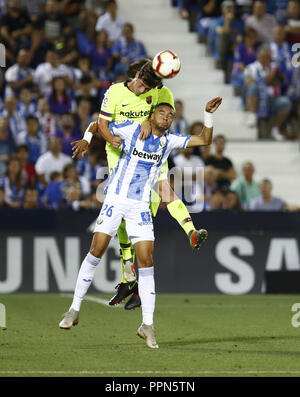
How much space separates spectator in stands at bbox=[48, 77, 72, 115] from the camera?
1958 cm

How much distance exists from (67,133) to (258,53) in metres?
5.13

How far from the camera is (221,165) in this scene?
62.2ft

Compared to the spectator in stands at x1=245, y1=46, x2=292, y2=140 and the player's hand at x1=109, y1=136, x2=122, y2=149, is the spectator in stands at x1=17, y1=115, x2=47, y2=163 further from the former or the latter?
the player's hand at x1=109, y1=136, x2=122, y2=149

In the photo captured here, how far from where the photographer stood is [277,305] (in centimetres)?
1514

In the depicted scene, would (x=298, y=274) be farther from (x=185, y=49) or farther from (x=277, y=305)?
(x=185, y=49)

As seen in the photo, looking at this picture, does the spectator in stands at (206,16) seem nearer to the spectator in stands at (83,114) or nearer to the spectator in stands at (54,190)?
the spectator in stands at (83,114)

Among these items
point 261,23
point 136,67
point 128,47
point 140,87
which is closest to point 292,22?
point 261,23

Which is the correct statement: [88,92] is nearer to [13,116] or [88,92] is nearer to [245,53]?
[13,116]

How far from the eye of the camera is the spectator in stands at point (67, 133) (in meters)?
18.8

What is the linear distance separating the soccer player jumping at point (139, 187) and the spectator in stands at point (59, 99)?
8925mm

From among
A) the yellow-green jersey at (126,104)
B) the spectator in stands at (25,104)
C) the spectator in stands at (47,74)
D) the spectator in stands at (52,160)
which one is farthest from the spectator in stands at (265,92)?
the yellow-green jersey at (126,104)

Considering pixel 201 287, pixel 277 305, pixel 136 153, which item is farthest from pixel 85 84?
pixel 136 153

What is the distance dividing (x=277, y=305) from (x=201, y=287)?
213 centimetres
